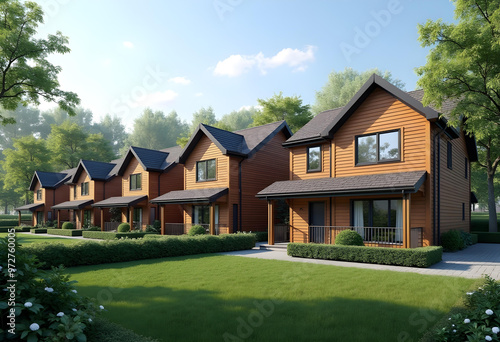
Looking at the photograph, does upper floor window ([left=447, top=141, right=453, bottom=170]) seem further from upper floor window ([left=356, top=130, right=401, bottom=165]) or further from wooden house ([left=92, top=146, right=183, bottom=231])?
wooden house ([left=92, top=146, right=183, bottom=231])

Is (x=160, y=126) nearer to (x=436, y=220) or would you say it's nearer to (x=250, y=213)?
(x=250, y=213)

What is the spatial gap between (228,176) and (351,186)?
1002 centimetres

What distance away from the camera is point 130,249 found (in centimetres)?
1488

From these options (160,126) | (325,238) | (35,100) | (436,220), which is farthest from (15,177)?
(436,220)

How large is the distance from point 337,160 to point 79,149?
176 feet

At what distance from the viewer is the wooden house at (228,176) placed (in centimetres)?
2349

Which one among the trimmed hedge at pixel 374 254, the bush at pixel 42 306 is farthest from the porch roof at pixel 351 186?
the bush at pixel 42 306

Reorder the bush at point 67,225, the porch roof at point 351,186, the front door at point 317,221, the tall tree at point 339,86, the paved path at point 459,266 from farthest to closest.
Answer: the tall tree at point 339,86 < the bush at point 67,225 < the front door at point 317,221 < the porch roof at point 351,186 < the paved path at point 459,266

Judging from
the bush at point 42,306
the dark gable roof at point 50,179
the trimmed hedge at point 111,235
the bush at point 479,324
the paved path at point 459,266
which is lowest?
the trimmed hedge at point 111,235

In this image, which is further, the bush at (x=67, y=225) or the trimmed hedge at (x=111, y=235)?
the bush at (x=67, y=225)

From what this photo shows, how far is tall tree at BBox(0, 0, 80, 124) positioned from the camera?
19.7 m

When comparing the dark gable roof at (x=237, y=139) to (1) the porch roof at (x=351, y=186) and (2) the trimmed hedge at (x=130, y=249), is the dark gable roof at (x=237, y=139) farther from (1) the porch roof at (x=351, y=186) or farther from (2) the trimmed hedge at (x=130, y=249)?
(2) the trimmed hedge at (x=130, y=249)

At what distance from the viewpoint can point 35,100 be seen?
21922 millimetres

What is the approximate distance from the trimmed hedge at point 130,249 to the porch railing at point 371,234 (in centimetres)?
398
